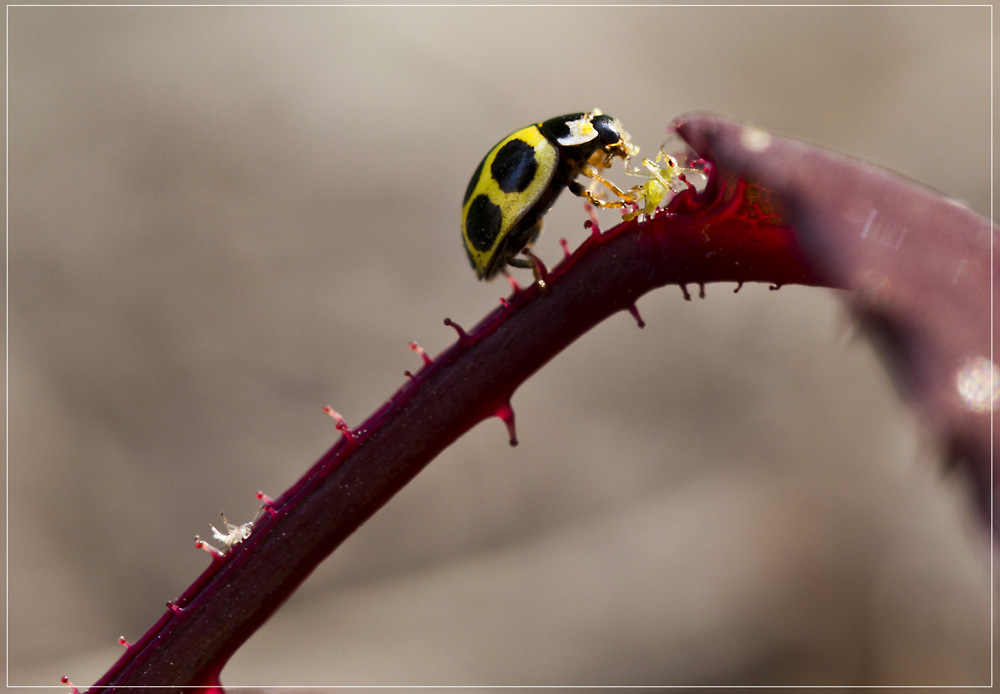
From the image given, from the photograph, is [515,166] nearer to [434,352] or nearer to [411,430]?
[411,430]

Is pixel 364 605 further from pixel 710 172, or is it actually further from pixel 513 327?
pixel 710 172

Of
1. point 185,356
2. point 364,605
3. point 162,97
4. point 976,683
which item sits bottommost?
point 976,683

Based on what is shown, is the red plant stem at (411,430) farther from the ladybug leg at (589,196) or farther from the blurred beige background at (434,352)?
the blurred beige background at (434,352)

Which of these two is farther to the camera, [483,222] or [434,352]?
[434,352]

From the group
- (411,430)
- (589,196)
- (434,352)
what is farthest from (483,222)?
(434,352)

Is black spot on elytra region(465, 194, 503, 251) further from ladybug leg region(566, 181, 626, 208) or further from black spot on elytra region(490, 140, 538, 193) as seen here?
ladybug leg region(566, 181, 626, 208)

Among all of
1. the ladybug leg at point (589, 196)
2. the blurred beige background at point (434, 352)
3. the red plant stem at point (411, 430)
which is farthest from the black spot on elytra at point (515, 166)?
the blurred beige background at point (434, 352)

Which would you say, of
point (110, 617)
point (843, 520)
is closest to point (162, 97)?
point (110, 617)
